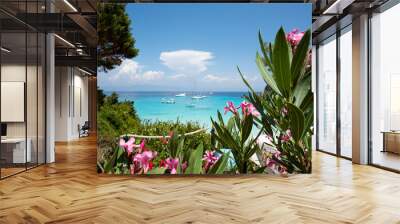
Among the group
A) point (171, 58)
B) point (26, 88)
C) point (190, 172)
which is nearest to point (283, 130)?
point (190, 172)

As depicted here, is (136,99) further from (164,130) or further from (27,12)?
(27,12)

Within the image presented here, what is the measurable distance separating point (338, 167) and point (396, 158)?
0.86 metres

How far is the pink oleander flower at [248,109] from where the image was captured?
5156 millimetres

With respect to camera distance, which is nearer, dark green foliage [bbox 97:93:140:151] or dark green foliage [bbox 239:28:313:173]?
dark green foliage [bbox 239:28:313:173]

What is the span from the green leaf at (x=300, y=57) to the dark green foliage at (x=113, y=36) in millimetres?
2065

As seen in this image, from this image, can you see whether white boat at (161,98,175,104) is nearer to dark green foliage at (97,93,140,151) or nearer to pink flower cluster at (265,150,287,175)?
dark green foliage at (97,93,140,151)

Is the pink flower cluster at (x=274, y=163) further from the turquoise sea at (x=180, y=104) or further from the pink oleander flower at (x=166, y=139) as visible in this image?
the pink oleander flower at (x=166, y=139)

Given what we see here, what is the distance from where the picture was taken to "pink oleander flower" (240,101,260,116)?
5156 mm

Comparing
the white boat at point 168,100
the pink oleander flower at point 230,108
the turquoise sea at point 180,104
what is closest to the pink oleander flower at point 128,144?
the turquoise sea at point 180,104

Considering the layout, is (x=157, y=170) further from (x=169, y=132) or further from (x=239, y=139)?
(x=239, y=139)

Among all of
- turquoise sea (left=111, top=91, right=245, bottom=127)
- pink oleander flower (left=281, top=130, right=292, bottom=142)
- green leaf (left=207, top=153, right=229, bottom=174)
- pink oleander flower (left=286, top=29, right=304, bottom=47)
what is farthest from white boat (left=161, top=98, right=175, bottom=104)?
pink oleander flower (left=286, top=29, right=304, bottom=47)

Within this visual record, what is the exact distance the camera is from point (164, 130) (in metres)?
5.21

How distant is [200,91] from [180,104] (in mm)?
329

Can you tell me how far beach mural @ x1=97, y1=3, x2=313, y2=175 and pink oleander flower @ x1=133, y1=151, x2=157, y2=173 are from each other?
1 centimetres
